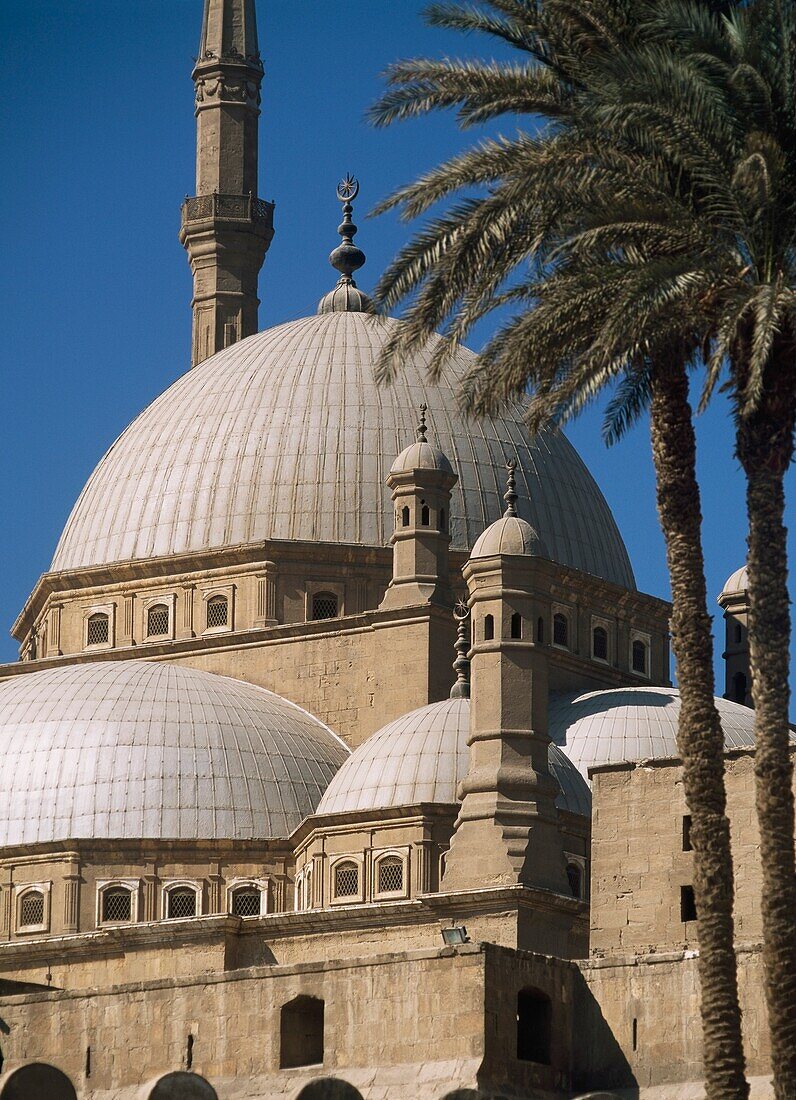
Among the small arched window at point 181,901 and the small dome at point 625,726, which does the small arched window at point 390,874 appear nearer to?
the small arched window at point 181,901

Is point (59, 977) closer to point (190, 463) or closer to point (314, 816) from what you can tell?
point (314, 816)

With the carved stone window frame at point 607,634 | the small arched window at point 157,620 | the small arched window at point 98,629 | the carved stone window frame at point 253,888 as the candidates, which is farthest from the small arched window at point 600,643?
the carved stone window frame at point 253,888

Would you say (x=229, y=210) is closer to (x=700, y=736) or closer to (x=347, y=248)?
(x=347, y=248)

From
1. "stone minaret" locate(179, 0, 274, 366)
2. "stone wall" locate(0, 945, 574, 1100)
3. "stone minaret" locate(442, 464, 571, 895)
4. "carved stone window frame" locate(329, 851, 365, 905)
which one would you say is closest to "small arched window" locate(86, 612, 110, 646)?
"stone minaret" locate(179, 0, 274, 366)

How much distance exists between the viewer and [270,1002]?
37.7 meters

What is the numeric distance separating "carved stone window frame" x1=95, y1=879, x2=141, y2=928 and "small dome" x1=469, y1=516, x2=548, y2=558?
314 inches

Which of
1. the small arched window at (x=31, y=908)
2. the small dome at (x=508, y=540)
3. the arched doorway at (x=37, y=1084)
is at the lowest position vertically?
the arched doorway at (x=37, y=1084)

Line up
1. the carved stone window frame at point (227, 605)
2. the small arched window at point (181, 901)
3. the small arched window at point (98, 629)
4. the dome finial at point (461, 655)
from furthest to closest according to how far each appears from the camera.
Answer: the small arched window at point (98, 629) < the carved stone window frame at point (227, 605) < the dome finial at point (461, 655) < the small arched window at point (181, 901)

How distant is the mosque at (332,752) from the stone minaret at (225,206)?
0.26ft

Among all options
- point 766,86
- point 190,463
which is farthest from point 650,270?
point 190,463

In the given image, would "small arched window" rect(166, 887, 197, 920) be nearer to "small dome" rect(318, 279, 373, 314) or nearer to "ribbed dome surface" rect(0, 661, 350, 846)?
"ribbed dome surface" rect(0, 661, 350, 846)

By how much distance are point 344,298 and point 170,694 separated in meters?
14.9

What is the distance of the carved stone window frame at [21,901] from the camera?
4750 cm

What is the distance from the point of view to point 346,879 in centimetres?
4675
